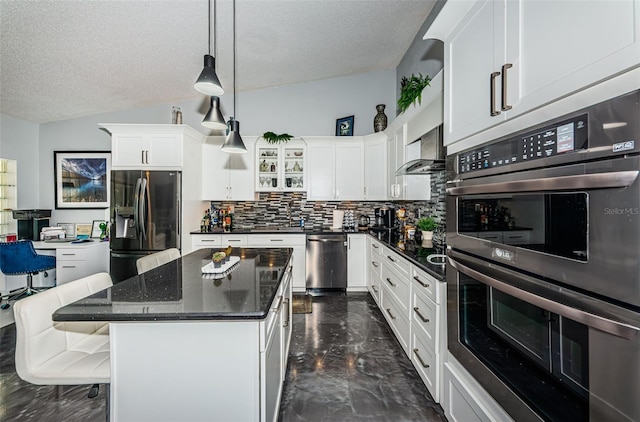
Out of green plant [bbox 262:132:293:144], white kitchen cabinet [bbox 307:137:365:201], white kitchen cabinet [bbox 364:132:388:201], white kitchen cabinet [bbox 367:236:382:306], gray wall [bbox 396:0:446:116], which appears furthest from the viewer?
white kitchen cabinet [bbox 307:137:365:201]

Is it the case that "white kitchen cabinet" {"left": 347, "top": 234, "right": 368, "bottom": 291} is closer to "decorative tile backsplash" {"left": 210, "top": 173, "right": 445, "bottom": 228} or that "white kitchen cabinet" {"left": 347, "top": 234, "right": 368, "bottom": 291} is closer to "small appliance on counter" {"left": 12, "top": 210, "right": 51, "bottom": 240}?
"decorative tile backsplash" {"left": 210, "top": 173, "right": 445, "bottom": 228}

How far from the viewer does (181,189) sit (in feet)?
12.5

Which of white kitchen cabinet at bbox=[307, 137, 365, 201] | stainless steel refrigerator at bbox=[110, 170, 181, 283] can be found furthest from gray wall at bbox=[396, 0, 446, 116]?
stainless steel refrigerator at bbox=[110, 170, 181, 283]

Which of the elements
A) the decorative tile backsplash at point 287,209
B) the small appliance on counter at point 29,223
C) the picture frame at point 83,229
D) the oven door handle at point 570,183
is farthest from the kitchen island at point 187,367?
the small appliance on counter at point 29,223

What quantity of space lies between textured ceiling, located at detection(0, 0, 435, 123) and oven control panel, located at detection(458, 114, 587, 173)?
8.14 ft

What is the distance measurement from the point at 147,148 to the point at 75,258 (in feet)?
5.73

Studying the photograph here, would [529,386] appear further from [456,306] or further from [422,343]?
[422,343]

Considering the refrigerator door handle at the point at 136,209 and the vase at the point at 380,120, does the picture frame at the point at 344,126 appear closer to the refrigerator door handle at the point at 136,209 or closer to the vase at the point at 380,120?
the vase at the point at 380,120

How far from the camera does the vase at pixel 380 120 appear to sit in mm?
4434

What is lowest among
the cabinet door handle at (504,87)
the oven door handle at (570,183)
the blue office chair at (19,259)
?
the blue office chair at (19,259)

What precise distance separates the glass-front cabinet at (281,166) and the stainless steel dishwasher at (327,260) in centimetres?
95

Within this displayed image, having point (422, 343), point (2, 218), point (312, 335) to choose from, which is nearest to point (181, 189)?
point (312, 335)

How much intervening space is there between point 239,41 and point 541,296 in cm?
367

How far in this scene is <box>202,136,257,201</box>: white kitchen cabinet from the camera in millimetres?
4445
